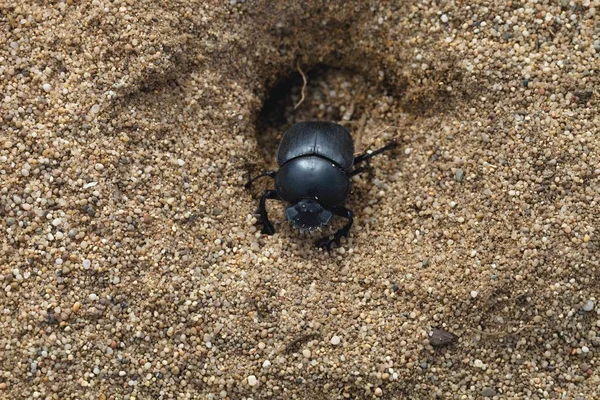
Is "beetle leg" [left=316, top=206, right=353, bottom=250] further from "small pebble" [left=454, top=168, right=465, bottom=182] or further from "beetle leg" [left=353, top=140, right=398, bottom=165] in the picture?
"small pebble" [left=454, top=168, right=465, bottom=182]

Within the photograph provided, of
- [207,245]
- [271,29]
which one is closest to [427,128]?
[271,29]

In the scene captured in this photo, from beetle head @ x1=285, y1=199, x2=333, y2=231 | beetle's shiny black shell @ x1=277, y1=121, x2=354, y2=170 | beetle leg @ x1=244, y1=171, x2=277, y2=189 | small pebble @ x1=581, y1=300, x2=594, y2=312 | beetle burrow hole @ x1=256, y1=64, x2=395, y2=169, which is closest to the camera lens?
small pebble @ x1=581, y1=300, x2=594, y2=312

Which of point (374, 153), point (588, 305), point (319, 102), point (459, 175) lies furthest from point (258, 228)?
point (588, 305)

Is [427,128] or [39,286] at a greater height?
[427,128]

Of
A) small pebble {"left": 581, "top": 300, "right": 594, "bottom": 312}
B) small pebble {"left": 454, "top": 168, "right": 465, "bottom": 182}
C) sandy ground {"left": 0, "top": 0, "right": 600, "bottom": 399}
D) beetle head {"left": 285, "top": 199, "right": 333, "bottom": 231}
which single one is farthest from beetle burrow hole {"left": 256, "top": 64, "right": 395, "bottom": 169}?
small pebble {"left": 581, "top": 300, "right": 594, "bottom": 312}

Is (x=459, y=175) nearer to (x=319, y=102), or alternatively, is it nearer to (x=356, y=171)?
(x=356, y=171)

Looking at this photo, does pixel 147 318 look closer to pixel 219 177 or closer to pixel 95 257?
pixel 95 257
